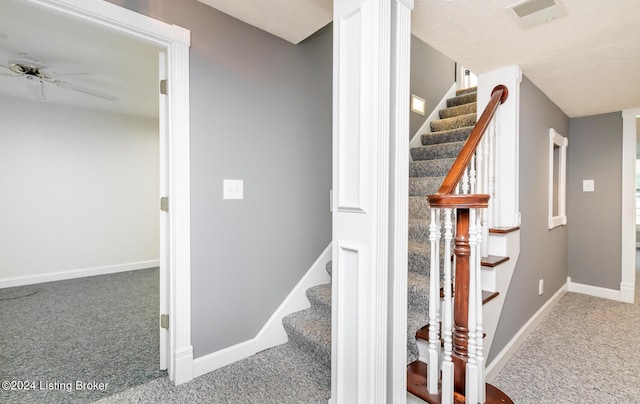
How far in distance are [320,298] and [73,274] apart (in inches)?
150

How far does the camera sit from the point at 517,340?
2225mm

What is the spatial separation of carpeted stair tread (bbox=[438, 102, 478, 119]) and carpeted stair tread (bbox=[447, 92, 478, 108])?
8 centimetres

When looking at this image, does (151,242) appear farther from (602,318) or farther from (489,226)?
(602,318)

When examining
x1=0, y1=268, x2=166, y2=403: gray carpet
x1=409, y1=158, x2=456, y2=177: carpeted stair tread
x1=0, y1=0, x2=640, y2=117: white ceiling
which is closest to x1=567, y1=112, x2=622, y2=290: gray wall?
x1=0, y1=0, x2=640, y2=117: white ceiling

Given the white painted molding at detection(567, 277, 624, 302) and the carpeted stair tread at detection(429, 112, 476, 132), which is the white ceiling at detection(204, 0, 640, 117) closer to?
the carpeted stair tread at detection(429, 112, 476, 132)

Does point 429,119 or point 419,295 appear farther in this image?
point 429,119

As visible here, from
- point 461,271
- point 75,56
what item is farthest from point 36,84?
point 461,271

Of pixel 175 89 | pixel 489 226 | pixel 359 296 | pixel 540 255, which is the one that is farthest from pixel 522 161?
pixel 175 89

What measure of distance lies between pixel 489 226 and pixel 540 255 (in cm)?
100

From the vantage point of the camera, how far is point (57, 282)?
12.5 feet

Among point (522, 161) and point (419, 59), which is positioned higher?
point (419, 59)

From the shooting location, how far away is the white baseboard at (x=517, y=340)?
1881 mm

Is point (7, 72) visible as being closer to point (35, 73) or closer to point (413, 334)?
point (35, 73)

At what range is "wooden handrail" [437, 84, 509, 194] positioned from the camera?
1.35 m
